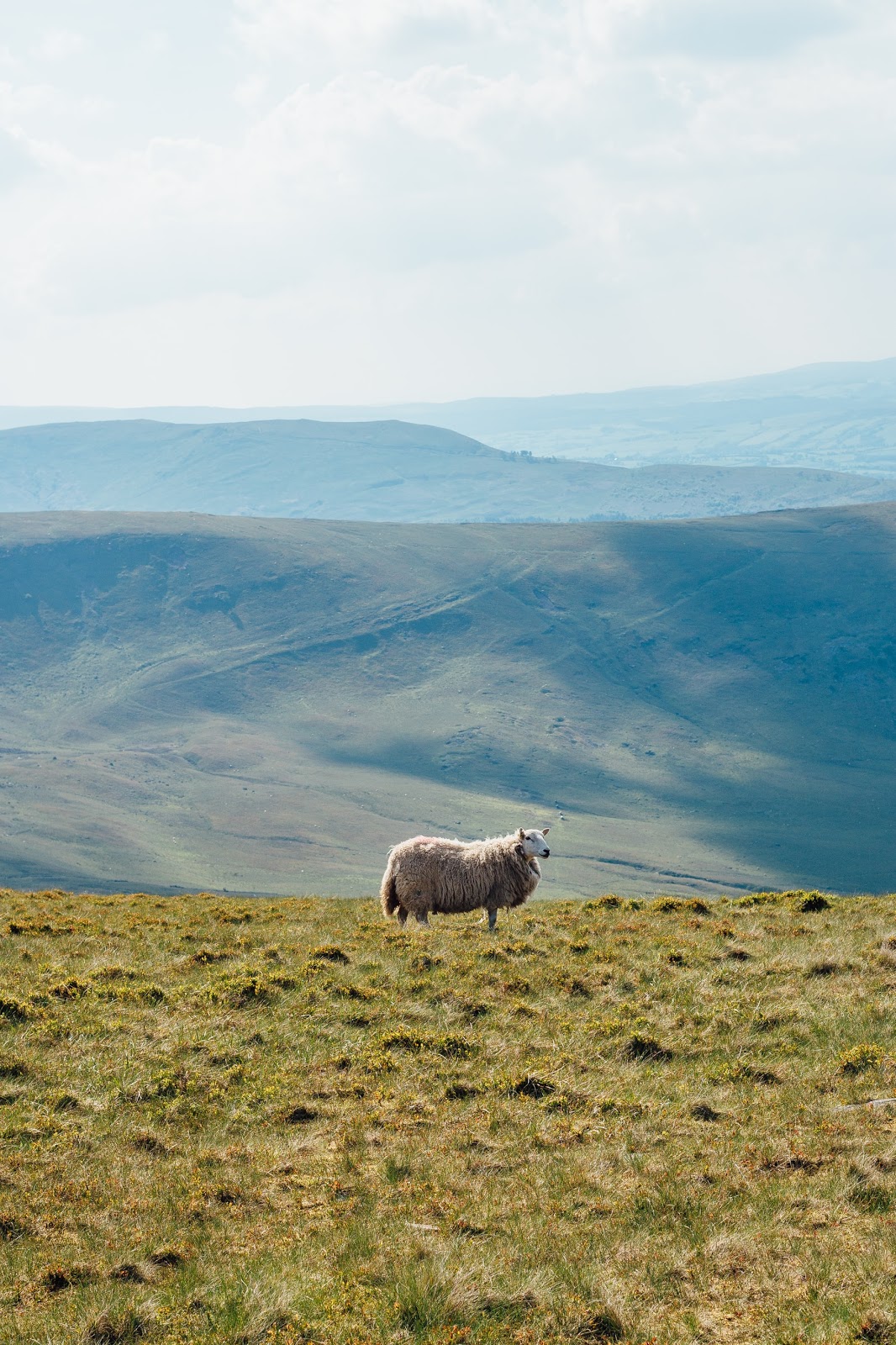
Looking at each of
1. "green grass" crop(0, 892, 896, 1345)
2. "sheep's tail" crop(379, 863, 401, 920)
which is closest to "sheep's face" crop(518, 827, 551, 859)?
"sheep's tail" crop(379, 863, 401, 920)

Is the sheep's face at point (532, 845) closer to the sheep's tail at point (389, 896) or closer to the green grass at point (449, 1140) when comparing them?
the sheep's tail at point (389, 896)

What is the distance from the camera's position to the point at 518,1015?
1902 cm

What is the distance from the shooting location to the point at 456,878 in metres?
27.2

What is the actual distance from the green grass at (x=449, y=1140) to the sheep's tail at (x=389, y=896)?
10.2ft

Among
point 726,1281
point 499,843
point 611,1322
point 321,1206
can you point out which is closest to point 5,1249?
point 321,1206

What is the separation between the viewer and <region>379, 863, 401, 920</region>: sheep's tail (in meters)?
27.4

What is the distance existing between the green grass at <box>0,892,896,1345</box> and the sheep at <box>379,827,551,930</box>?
282 centimetres

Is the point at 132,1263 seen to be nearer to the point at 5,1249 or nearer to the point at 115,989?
Answer: the point at 5,1249

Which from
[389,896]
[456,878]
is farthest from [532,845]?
[389,896]

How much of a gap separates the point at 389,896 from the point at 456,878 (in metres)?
1.70

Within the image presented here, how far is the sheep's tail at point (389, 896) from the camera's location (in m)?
27.4

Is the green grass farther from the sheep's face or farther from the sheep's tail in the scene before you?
the sheep's face

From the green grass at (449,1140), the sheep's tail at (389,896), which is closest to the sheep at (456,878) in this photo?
the sheep's tail at (389,896)

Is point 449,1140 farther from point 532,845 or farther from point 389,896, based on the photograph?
point 532,845
